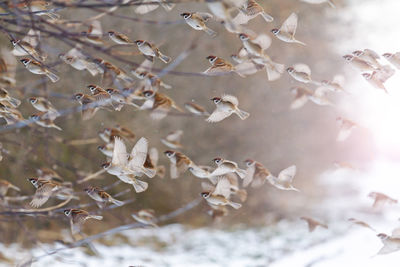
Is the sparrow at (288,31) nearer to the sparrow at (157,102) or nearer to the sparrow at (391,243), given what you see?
the sparrow at (157,102)

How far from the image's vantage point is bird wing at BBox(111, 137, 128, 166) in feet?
3.59

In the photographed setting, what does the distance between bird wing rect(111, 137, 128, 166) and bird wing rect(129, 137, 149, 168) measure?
2 cm

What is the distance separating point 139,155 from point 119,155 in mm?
47

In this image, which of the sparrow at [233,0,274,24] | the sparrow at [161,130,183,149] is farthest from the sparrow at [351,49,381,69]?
the sparrow at [161,130,183,149]

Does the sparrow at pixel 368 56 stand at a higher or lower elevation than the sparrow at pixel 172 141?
higher

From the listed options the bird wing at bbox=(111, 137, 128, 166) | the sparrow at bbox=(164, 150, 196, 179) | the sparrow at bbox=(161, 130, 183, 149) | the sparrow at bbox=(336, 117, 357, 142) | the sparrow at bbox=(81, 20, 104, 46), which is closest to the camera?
the bird wing at bbox=(111, 137, 128, 166)

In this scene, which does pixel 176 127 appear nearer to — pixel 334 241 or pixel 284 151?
pixel 284 151

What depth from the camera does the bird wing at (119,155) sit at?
1.09 meters

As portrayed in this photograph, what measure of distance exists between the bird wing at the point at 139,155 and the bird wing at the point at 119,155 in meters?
0.02

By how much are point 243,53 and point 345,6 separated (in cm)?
270

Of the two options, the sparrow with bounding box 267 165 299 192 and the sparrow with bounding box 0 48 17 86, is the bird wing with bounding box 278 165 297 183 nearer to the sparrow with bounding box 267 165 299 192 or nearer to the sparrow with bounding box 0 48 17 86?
the sparrow with bounding box 267 165 299 192

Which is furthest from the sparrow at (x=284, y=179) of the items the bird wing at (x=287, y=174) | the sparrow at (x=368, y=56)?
the sparrow at (x=368, y=56)

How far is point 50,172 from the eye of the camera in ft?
5.16

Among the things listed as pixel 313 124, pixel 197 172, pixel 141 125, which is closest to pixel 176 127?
pixel 141 125
